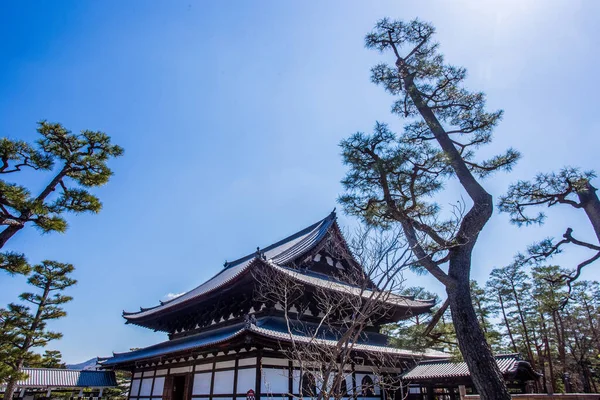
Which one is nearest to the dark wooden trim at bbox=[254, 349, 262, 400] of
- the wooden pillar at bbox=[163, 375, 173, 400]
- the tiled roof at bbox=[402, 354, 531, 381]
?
the wooden pillar at bbox=[163, 375, 173, 400]

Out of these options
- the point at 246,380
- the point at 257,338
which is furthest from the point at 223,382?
the point at 257,338

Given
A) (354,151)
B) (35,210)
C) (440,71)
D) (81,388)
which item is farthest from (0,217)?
(81,388)

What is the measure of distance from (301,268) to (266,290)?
9.74ft

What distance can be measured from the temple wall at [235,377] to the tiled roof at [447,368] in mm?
1733

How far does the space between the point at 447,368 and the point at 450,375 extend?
0.70 m

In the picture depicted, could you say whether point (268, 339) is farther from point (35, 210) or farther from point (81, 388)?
point (81, 388)

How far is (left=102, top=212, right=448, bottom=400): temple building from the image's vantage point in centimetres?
1019

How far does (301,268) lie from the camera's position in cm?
1452

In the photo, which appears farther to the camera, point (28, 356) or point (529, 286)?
point (529, 286)

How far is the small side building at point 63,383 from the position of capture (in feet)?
87.7

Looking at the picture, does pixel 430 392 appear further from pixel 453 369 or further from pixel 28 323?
pixel 28 323

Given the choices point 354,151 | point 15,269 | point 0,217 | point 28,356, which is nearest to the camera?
point 0,217

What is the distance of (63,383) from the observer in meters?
27.5

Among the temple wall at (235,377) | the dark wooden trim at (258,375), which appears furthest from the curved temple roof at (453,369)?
the dark wooden trim at (258,375)
